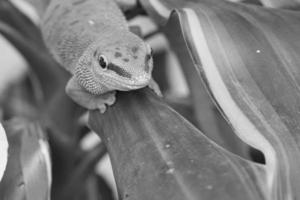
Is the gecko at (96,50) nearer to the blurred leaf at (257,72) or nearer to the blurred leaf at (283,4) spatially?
the blurred leaf at (257,72)

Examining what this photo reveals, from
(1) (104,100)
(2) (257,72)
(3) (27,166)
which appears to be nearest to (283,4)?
(2) (257,72)

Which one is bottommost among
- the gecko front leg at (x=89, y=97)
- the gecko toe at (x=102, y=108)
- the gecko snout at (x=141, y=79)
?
the gecko front leg at (x=89, y=97)

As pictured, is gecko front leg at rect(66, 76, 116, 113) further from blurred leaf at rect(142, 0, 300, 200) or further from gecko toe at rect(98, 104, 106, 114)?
blurred leaf at rect(142, 0, 300, 200)

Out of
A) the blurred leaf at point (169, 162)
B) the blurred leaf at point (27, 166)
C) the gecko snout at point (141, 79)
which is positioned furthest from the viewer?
the gecko snout at point (141, 79)

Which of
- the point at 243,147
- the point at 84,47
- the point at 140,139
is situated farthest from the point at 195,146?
the point at 84,47

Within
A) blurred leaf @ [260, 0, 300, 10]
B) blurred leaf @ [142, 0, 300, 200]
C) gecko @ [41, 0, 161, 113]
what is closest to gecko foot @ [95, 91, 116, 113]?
gecko @ [41, 0, 161, 113]

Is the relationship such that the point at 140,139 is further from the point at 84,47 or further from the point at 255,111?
the point at 84,47

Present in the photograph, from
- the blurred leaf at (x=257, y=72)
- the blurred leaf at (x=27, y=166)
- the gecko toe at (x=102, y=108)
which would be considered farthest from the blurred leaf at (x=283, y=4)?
the blurred leaf at (x=27, y=166)
